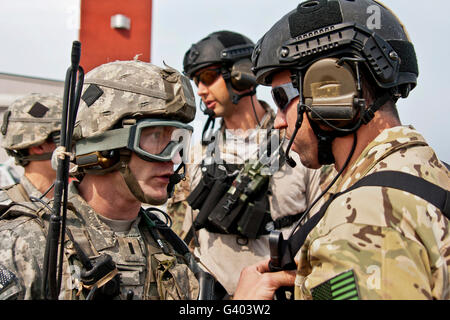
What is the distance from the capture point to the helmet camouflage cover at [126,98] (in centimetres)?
252

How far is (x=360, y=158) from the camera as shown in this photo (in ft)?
6.30

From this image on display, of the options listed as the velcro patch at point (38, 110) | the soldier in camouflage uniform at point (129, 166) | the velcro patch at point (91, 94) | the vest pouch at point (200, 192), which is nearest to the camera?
the soldier in camouflage uniform at point (129, 166)

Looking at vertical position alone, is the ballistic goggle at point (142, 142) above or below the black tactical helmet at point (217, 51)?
below

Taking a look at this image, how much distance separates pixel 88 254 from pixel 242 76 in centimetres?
301

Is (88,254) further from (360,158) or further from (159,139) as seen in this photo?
(360,158)

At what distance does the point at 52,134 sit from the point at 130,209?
2329mm

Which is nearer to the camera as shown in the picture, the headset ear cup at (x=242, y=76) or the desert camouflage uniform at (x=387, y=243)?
the desert camouflage uniform at (x=387, y=243)

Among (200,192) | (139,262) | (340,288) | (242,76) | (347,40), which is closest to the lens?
(340,288)

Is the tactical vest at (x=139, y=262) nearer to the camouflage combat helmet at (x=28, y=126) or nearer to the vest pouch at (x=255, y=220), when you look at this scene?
the vest pouch at (x=255, y=220)

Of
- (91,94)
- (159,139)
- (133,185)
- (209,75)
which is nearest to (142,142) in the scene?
(159,139)

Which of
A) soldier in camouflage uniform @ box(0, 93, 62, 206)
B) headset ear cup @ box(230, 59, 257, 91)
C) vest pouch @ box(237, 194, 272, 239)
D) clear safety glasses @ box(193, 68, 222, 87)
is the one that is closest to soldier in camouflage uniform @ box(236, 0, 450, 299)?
vest pouch @ box(237, 194, 272, 239)

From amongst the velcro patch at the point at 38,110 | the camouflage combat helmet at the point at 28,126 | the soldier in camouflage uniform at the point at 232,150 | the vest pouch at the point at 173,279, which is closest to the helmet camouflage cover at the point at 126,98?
the vest pouch at the point at 173,279

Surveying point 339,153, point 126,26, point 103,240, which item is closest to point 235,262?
point 103,240

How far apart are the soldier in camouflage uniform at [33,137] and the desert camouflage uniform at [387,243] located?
3.45 meters
